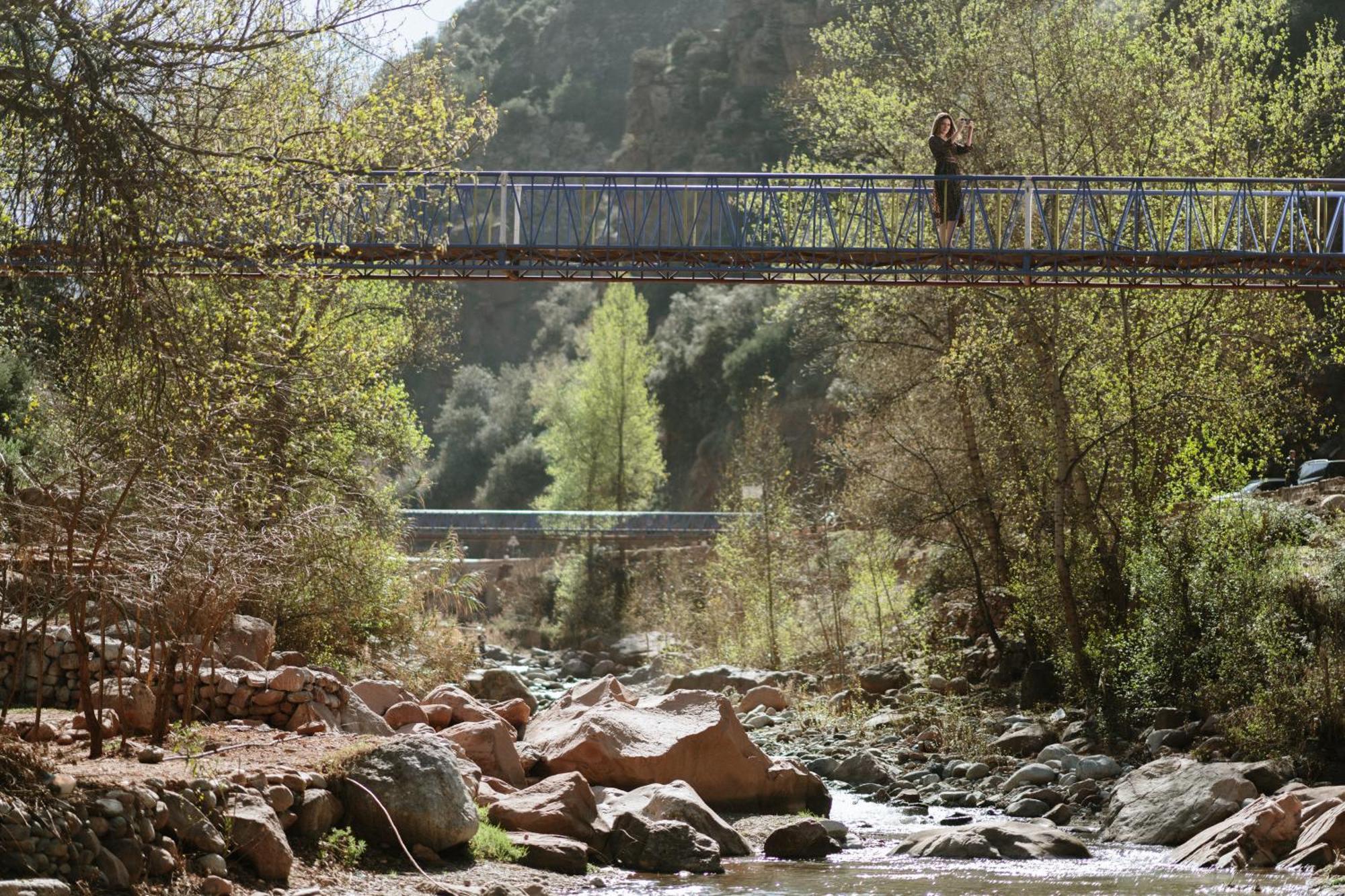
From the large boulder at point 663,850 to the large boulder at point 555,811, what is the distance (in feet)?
0.79

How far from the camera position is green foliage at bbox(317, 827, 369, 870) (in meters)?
A: 11.0

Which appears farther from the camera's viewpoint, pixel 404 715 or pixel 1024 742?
pixel 1024 742

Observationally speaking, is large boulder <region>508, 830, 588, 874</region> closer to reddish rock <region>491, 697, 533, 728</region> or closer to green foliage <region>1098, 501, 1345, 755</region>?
reddish rock <region>491, 697, 533, 728</region>

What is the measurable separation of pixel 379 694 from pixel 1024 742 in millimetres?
8898

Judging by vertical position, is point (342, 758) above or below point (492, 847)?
above


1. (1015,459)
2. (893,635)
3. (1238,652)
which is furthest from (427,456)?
(1238,652)

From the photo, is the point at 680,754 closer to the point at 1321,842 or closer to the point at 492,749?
the point at 492,749

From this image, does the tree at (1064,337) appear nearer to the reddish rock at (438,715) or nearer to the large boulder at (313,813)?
the reddish rock at (438,715)

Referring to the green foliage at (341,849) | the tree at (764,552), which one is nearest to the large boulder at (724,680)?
the tree at (764,552)

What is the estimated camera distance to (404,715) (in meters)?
16.0

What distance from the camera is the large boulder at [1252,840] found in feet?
44.0

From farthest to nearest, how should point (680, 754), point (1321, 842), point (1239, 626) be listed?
1. point (1239, 626)
2. point (680, 754)
3. point (1321, 842)

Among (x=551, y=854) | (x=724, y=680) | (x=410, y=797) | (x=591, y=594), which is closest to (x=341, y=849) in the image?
(x=410, y=797)

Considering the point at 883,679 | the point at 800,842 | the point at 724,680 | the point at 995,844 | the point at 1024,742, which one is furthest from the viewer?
the point at 724,680
